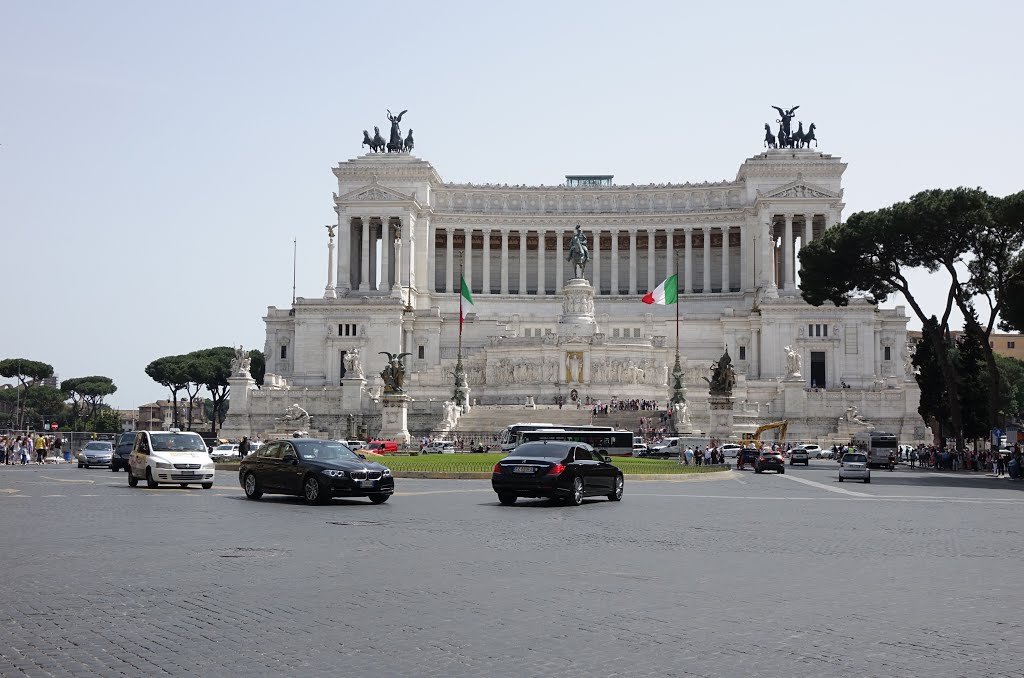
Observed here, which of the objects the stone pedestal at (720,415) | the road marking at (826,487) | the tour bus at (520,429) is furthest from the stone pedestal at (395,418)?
the road marking at (826,487)

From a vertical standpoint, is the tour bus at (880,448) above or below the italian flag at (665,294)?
below

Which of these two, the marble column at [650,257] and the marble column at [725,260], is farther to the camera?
the marble column at [650,257]

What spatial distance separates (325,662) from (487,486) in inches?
1050

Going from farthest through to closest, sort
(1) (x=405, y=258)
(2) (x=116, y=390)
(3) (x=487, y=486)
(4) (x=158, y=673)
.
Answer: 1. (2) (x=116, y=390)
2. (1) (x=405, y=258)
3. (3) (x=487, y=486)
4. (4) (x=158, y=673)

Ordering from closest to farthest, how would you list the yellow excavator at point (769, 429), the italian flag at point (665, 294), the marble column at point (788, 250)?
the yellow excavator at point (769, 429) < the italian flag at point (665, 294) < the marble column at point (788, 250)

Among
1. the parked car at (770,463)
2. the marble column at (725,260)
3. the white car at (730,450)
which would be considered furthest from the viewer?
the marble column at (725,260)

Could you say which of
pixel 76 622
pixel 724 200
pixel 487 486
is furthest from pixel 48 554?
pixel 724 200

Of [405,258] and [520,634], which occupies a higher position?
[405,258]

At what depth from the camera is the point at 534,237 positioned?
126 metres

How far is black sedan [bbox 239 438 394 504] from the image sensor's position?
2753 centimetres

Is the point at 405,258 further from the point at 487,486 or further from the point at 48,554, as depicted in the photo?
the point at 48,554

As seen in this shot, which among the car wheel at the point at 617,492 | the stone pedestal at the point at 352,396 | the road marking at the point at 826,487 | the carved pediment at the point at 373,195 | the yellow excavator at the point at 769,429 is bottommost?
the road marking at the point at 826,487

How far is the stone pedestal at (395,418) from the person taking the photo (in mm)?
71188

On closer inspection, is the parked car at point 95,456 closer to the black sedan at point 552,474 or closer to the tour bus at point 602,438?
the tour bus at point 602,438
